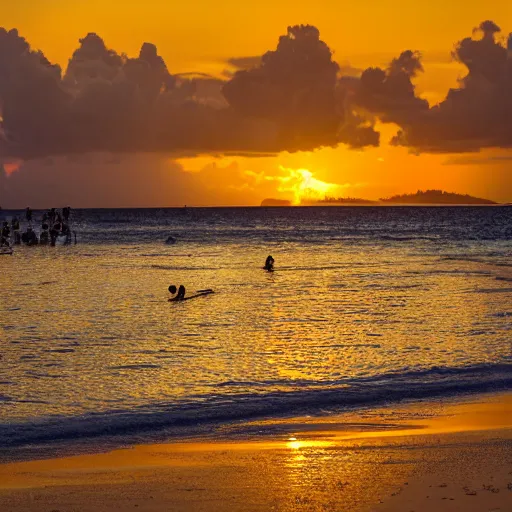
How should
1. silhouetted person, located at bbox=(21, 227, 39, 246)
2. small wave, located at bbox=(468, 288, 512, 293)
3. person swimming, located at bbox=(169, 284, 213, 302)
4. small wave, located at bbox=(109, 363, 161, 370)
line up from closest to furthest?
small wave, located at bbox=(109, 363, 161, 370)
person swimming, located at bbox=(169, 284, 213, 302)
small wave, located at bbox=(468, 288, 512, 293)
silhouetted person, located at bbox=(21, 227, 39, 246)

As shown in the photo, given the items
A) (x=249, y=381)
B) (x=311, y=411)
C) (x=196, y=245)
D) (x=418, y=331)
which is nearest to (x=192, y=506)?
(x=311, y=411)

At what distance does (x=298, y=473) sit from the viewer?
1110 cm

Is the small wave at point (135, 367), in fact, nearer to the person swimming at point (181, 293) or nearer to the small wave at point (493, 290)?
→ the person swimming at point (181, 293)

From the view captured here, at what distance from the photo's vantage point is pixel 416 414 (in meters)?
15.2

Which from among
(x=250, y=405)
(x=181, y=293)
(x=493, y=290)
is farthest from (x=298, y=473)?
(x=493, y=290)

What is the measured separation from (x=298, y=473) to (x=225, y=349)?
37.8 feet

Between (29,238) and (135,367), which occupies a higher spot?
(29,238)

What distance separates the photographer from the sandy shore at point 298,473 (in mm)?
9977

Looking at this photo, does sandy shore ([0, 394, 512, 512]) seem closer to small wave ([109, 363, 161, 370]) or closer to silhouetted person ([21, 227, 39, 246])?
small wave ([109, 363, 161, 370])

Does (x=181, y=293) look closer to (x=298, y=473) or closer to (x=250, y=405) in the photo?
(x=250, y=405)

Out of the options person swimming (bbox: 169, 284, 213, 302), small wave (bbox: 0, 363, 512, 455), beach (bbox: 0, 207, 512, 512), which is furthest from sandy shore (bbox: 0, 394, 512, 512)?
person swimming (bbox: 169, 284, 213, 302)

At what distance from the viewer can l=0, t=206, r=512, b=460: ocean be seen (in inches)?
607

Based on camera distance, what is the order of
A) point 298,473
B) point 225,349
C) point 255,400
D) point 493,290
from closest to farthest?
1. point 298,473
2. point 255,400
3. point 225,349
4. point 493,290

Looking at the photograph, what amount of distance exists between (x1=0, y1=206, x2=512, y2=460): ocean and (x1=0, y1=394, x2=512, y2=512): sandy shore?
4.27 ft
